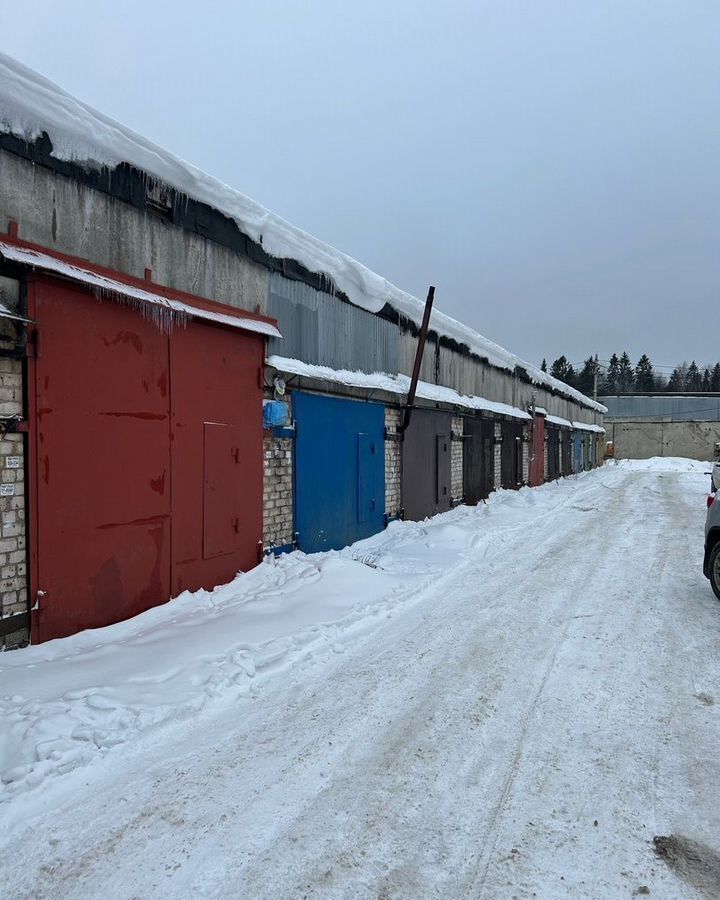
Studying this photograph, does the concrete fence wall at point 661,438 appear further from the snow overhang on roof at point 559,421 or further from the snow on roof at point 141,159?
the snow on roof at point 141,159

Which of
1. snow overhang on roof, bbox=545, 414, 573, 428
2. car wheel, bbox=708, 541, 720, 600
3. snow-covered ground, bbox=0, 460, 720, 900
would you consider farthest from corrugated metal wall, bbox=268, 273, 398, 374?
snow overhang on roof, bbox=545, 414, 573, 428

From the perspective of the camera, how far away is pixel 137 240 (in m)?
5.67

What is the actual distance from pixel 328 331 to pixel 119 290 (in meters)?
4.17

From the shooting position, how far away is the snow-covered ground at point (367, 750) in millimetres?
2404

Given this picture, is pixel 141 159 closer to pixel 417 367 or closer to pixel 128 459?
pixel 128 459

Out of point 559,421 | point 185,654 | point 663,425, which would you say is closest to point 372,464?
point 185,654

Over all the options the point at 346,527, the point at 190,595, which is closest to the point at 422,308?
the point at 346,527

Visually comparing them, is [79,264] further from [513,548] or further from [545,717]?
[513,548]

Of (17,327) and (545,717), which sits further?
(17,327)

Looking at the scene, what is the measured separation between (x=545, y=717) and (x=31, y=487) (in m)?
4.19

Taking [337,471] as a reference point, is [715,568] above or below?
below

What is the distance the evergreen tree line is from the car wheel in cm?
9812

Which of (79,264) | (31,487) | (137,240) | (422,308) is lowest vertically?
(31,487)

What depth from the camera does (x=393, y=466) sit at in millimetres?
11039
